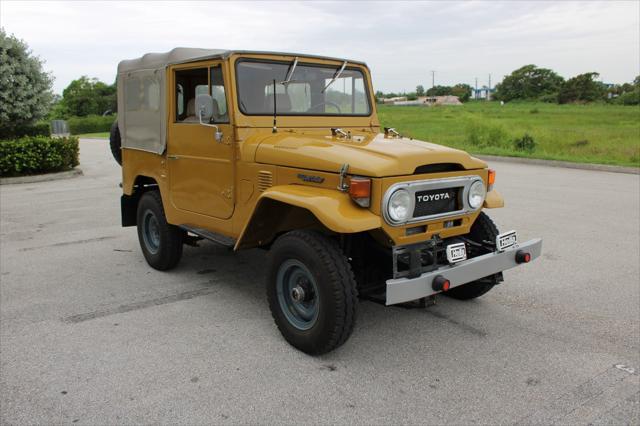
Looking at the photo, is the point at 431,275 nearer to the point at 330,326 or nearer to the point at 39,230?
the point at 330,326

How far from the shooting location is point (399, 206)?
363cm

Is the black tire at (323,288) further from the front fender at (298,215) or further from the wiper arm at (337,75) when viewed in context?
the wiper arm at (337,75)

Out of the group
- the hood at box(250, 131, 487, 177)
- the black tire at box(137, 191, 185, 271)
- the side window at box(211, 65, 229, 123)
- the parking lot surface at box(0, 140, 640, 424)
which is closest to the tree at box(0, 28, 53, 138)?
the parking lot surface at box(0, 140, 640, 424)

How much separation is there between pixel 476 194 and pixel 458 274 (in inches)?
29.1

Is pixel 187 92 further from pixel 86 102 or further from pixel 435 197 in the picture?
pixel 86 102

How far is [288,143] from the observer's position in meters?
4.18

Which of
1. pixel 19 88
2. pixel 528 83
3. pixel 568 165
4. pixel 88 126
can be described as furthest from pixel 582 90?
pixel 19 88

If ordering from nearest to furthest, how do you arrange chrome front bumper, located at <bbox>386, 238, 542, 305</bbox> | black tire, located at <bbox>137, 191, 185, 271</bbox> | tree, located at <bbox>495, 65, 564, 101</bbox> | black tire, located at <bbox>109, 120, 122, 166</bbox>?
chrome front bumper, located at <bbox>386, 238, 542, 305</bbox>, black tire, located at <bbox>137, 191, 185, 271</bbox>, black tire, located at <bbox>109, 120, 122, 166</bbox>, tree, located at <bbox>495, 65, 564, 101</bbox>

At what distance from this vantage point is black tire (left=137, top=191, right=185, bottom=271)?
5.62 meters

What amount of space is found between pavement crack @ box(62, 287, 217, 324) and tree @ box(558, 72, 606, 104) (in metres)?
83.0

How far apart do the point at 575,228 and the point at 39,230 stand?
25.2ft

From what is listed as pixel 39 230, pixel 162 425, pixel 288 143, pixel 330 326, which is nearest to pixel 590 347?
pixel 330 326

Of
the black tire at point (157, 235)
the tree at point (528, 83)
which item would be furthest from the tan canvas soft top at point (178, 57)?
the tree at point (528, 83)

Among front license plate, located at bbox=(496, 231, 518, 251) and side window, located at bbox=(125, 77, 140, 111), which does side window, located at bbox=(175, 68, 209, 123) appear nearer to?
side window, located at bbox=(125, 77, 140, 111)
